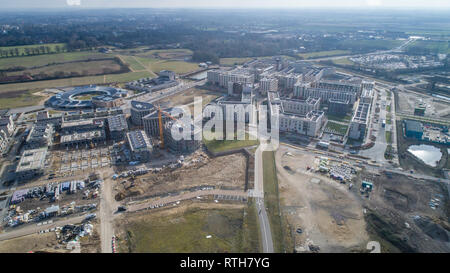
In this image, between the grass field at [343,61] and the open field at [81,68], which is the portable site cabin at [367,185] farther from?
the open field at [81,68]

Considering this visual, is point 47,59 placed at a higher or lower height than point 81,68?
higher

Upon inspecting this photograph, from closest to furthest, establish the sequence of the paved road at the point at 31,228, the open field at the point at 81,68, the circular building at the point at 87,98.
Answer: the paved road at the point at 31,228
the circular building at the point at 87,98
the open field at the point at 81,68

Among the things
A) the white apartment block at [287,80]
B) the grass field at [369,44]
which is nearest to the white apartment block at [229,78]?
the white apartment block at [287,80]

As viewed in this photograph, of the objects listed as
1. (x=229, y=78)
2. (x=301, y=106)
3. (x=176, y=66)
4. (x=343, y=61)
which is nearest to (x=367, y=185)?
(x=301, y=106)

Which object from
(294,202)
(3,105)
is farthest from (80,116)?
(294,202)

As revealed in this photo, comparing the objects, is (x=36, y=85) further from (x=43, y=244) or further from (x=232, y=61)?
(x=43, y=244)

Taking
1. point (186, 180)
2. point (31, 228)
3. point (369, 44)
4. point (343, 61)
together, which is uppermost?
point (369, 44)
